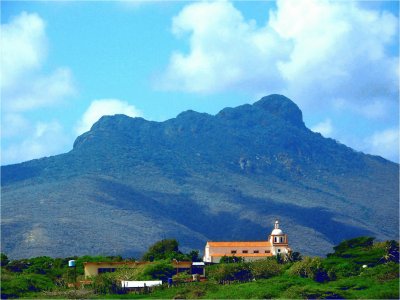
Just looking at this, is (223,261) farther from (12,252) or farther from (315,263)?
(12,252)

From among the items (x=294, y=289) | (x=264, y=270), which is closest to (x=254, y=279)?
(x=264, y=270)

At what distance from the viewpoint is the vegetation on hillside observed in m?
77.1

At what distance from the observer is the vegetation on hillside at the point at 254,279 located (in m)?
77.1

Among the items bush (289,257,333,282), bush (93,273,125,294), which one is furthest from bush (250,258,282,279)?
bush (93,273,125,294)

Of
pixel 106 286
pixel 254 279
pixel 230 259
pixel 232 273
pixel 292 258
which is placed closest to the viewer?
pixel 106 286

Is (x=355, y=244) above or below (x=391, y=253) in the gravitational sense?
above

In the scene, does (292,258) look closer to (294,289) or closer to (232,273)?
(232,273)

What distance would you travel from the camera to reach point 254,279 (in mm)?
85125

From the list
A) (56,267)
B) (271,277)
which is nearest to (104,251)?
(56,267)

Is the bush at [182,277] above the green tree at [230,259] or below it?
below

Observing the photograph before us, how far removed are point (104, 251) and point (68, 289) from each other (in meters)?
115

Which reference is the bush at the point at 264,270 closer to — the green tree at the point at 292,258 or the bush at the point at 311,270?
the bush at the point at 311,270

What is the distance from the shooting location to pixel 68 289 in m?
81.8

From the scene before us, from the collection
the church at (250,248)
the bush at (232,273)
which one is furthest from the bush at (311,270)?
the church at (250,248)
